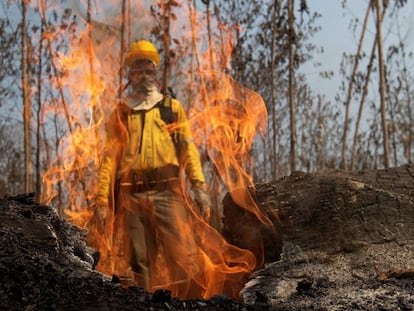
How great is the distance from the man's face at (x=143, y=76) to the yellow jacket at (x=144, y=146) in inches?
8.3

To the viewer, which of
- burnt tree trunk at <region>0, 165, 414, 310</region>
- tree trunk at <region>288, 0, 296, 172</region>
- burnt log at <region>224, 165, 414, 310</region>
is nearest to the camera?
burnt tree trunk at <region>0, 165, 414, 310</region>

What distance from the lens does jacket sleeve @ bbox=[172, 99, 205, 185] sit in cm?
461

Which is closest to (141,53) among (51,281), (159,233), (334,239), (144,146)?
(144,146)

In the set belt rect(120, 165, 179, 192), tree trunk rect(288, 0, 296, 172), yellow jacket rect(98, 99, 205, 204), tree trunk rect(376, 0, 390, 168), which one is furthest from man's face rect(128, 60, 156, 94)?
tree trunk rect(376, 0, 390, 168)

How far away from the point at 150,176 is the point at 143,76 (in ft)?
3.22

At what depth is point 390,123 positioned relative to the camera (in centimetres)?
2045

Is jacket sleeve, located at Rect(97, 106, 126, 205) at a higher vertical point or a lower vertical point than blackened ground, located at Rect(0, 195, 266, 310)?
higher

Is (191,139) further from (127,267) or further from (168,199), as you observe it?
(127,267)

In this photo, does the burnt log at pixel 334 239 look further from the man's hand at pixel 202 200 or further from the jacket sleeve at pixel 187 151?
the jacket sleeve at pixel 187 151

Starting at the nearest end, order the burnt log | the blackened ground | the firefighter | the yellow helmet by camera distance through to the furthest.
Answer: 1. the blackened ground
2. the burnt log
3. the firefighter
4. the yellow helmet

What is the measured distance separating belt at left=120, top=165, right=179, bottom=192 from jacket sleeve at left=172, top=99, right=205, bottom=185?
0.55ft

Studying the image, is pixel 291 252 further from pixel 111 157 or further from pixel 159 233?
pixel 111 157

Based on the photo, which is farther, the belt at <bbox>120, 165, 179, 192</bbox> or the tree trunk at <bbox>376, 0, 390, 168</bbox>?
the tree trunk at <bbox>376, 0, 390, 168</bbox>

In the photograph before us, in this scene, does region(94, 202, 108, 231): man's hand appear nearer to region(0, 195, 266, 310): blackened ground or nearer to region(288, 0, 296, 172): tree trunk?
region(0, 195, 266, 310): blackened ground
